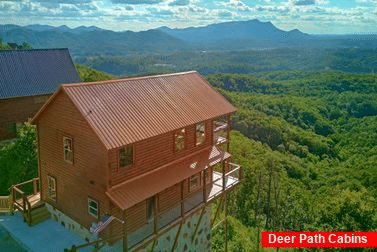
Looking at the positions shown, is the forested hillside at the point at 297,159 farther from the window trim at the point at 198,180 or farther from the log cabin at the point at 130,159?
the window trim at the point at 198,180

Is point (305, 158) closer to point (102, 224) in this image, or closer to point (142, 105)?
point (142, 105)

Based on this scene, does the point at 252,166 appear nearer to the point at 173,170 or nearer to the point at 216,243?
the point at 216,243

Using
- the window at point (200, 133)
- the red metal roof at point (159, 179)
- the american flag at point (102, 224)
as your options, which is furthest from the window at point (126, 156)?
the window at point (200, 133)

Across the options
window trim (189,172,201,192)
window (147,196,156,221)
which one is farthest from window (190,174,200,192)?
window (147,196,156,221)

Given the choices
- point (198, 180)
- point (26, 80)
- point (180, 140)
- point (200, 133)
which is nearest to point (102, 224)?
point (180, 140)

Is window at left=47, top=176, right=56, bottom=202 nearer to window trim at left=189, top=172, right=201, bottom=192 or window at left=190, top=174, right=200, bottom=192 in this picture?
window trim at left=189, top=172, right=201, bottom=192

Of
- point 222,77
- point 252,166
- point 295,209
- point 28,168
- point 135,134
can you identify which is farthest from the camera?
point 222,77

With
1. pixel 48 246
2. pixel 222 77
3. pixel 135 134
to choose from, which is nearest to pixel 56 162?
pixel 48 246
